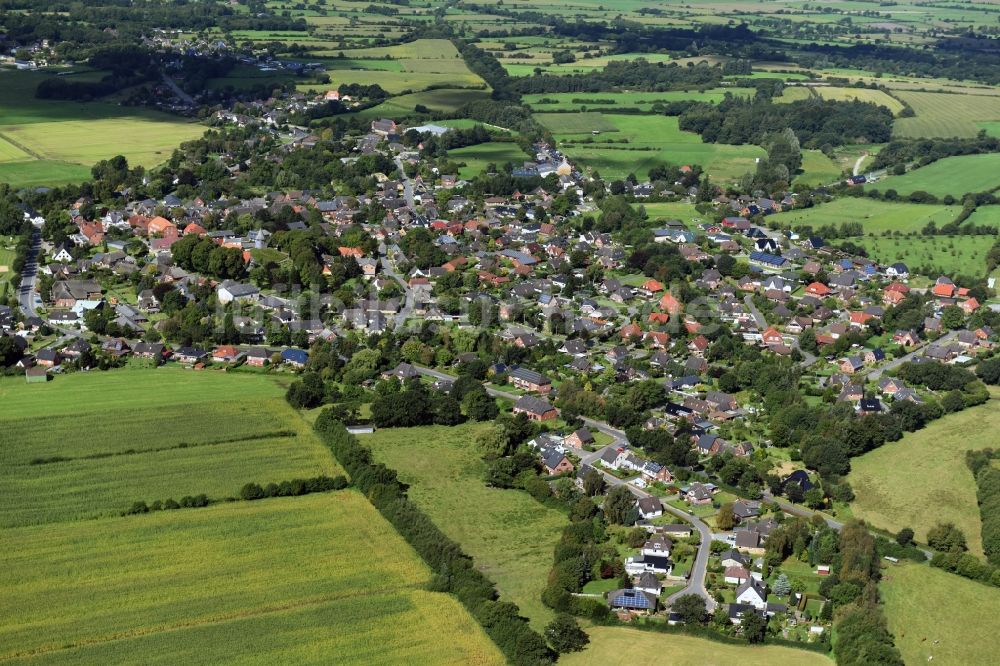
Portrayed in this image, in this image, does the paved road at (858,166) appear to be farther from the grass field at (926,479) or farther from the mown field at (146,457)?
the mown field at (146,457)

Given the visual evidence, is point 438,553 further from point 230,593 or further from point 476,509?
point 230,593

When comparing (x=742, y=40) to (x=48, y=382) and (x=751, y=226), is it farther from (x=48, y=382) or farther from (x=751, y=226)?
(x=48, y=382)

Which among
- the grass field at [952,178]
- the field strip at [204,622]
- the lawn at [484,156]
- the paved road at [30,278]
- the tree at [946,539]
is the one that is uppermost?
the grass field at [952,178]

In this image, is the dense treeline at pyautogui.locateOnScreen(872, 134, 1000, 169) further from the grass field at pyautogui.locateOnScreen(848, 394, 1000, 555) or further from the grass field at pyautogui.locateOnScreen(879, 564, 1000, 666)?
the grass field at pyautogui.locateOnScreen(879, 564, 1000, 666)

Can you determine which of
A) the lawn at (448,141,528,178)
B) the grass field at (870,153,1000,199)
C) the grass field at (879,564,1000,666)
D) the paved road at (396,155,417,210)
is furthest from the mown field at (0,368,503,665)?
the grass field at (870,153,1000,199)

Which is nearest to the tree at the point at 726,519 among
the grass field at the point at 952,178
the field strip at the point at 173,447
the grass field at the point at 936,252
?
the field strip at the point at 173,447

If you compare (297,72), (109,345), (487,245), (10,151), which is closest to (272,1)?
(297,72)
